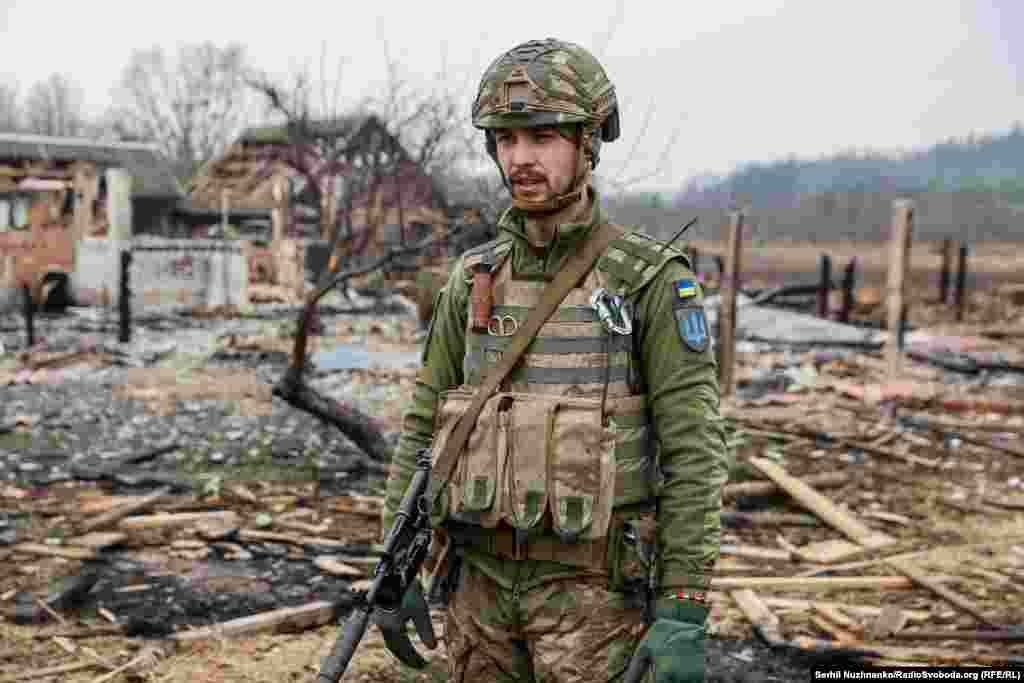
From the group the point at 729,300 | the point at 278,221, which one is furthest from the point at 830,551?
the point at 278,221

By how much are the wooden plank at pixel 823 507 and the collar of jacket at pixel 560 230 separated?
5.05 meters

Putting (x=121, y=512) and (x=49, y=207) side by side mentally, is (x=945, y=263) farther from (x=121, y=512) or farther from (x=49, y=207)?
(x=121, y=512)

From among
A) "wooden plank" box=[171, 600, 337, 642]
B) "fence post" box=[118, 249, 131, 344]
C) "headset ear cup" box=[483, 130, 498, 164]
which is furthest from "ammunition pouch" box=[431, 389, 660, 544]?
"fence post" box=[118, 249, 131, 344]

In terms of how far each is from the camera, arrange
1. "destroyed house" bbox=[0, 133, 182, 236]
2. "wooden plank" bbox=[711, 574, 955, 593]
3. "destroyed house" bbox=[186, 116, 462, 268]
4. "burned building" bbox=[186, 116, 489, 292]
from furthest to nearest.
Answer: "destroyed house" bbox=[0, 133, 182, 236] → "destroyed house" bbox=[186, 116, 462, 268] → "burned building" bbox=[186, 116, 489, 292] → "wooden plank" bbox=[711, 574, 955, 593]

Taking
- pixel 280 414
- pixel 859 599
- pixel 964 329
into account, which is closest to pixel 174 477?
pixel 280 414

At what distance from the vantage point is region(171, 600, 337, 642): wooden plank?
5.10m

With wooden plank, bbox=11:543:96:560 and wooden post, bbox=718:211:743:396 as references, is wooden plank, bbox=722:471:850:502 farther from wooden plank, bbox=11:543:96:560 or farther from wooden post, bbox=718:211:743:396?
wooden plank, bbox=11:543:96:560

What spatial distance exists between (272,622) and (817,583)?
10.2ft

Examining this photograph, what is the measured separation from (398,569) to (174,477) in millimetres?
6303

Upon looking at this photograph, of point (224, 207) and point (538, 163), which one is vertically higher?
point (224, 207)

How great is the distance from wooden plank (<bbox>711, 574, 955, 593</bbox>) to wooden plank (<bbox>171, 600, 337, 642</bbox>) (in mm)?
2249

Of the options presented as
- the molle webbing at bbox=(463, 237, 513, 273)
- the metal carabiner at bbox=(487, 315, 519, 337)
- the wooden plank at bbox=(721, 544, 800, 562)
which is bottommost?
the wooden plank at bbox=(721, 544, 800, 562)

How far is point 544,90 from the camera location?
251 centimetres

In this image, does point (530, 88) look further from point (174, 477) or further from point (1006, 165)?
point (1006, 165)
